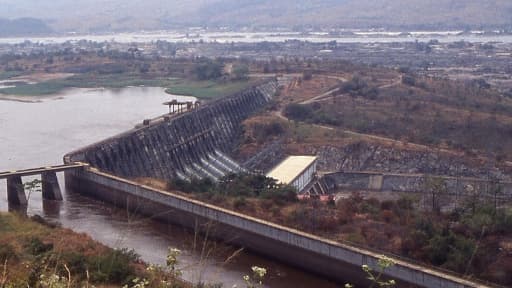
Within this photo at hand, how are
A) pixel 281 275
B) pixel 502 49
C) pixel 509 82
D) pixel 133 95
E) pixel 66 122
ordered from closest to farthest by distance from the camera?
1. pixel 281 275
2. pixel 66 122
3. pixel 133 95
4. pixel 509 82
5. pixel 502 49

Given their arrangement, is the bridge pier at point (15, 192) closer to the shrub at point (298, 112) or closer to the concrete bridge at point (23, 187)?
the concrete bridge at point (23, 187)

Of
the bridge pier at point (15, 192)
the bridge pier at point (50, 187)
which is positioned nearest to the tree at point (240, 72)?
the bridge pier at point (50, 187)

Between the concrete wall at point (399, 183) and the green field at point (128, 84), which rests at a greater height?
the green field at point (128, 84)

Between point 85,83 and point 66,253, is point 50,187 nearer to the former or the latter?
point 66,253

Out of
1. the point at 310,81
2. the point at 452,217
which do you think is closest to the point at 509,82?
the point at 310,81

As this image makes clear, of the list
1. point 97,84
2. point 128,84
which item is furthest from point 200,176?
point 97,84

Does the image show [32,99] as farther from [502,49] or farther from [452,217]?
[502,49]
